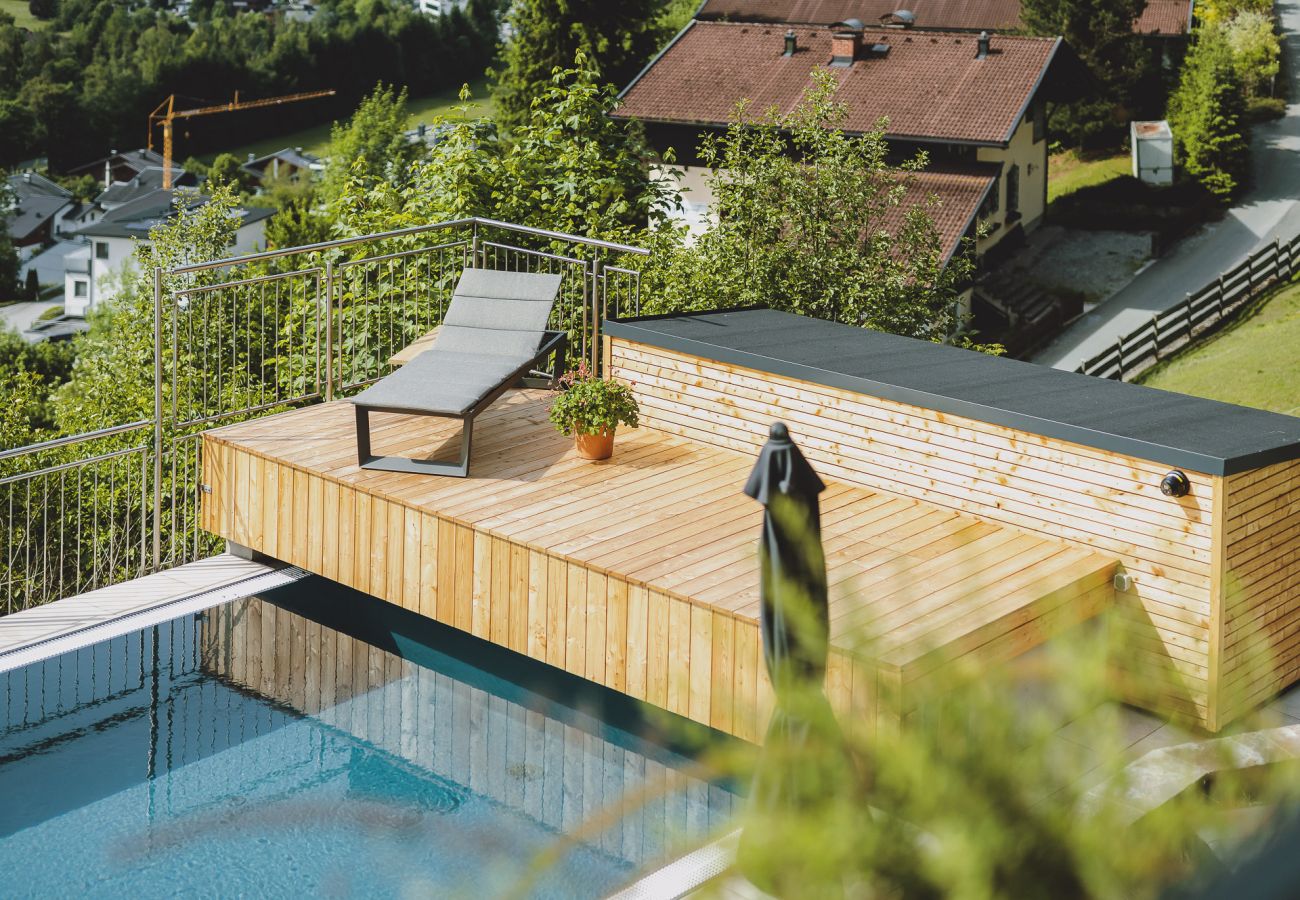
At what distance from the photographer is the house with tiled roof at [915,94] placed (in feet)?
103

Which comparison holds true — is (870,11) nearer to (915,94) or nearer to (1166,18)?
(1166,18)

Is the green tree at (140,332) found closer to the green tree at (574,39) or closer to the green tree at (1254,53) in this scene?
the green tree at (574,39)

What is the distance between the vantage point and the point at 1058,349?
28375mm

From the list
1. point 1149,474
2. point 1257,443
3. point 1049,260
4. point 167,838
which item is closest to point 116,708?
point 167,838

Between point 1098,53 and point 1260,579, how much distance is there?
3528 centimetres

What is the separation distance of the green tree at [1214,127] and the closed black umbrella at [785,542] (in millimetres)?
34317

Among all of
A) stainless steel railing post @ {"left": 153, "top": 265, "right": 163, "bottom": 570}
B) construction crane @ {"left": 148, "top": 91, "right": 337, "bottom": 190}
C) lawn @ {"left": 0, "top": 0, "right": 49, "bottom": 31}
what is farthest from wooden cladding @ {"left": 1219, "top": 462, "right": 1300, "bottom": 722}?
lawn @ {"left": 0, "top": 0, "right": 49, "bottom": 31}

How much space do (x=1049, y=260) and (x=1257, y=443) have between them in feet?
91.7

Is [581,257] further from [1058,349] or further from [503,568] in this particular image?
[1058,349]

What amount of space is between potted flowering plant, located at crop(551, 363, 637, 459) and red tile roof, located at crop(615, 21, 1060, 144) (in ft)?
78.4

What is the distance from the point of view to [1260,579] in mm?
6758

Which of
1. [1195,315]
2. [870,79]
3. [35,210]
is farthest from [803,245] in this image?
[35,210]

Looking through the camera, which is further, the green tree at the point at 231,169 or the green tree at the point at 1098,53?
the green tree at the point at 231,169

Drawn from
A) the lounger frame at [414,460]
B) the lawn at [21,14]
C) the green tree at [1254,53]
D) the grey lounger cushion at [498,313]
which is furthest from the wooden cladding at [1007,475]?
the lawn at [21,14]
